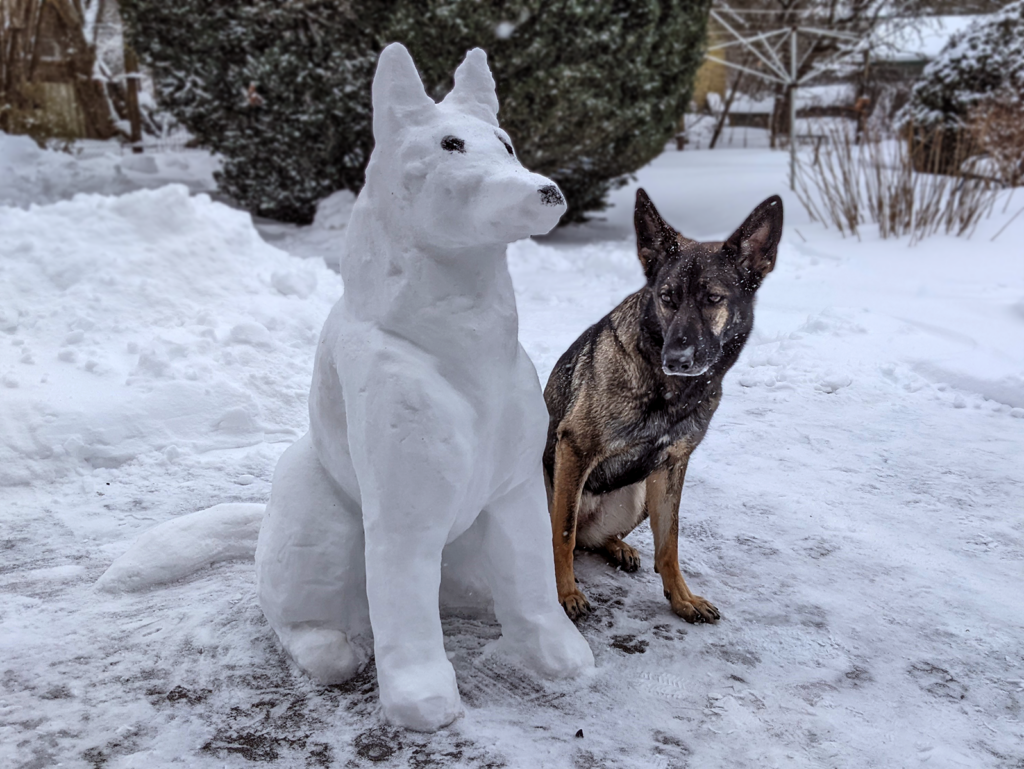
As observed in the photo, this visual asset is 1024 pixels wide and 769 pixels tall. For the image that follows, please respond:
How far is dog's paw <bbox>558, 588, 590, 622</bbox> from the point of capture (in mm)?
2707

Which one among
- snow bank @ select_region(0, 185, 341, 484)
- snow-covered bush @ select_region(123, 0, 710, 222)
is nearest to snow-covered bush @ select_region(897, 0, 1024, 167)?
snow-covered bush @ select_region(123, 0, 710, 222)

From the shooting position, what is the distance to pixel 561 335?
622 centimetres

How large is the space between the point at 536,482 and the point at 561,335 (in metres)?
3.93

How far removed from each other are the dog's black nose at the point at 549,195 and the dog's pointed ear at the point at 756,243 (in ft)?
2.82

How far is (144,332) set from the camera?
490 centimetres

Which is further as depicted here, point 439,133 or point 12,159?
point 12,159

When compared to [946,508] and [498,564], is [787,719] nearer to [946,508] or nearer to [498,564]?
[498,564]

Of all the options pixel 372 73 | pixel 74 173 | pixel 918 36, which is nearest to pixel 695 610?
pixel 372 73

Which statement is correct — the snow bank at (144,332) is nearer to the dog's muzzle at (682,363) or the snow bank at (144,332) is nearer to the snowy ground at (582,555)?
the snowy ground at (582,555)

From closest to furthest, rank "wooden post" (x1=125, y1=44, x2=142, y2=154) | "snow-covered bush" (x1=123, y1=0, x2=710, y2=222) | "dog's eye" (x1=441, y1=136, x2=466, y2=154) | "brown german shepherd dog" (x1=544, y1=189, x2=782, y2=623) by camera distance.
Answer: "dog's eye" (x1=441, y1=136, x2=466, y2=154)
"brown german shepherd dog" (x1=544, y1=189, x2=782, y2=623)
"snow-covered bush" (x1=123, y1=0, x2=710, y2=222)
"wooden post" (x1=125, y1=44, x2=142, y2=154)

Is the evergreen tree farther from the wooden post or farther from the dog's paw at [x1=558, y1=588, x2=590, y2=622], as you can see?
the wooden post

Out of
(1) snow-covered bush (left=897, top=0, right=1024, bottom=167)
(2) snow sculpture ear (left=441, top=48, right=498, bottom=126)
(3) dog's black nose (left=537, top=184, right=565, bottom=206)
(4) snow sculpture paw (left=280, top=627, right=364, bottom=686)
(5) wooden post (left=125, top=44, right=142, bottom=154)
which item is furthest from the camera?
(5) wooden post (left=125, top=44, right=142, bottom=154)

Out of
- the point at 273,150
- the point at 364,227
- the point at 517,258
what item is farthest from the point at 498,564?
the point at 273,150

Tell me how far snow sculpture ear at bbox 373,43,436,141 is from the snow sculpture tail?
1624mm
